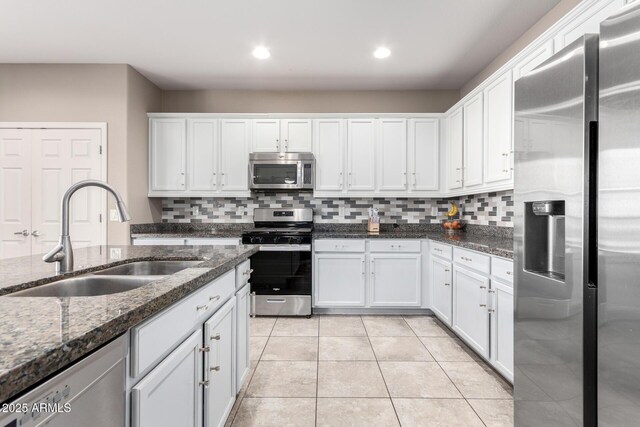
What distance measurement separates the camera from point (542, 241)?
4.70 ft

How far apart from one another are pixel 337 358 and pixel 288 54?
282 cm

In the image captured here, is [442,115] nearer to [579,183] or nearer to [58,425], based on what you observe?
[579,183]

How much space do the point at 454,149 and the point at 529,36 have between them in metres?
Result: 1.17

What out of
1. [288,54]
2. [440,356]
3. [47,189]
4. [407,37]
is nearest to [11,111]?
[47,189]

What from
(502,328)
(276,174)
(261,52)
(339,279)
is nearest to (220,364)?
(502,328)

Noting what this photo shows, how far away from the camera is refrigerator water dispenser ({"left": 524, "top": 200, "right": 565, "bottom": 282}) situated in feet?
4.50

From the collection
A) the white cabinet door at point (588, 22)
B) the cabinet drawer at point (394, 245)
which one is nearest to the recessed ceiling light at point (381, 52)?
the white cabinet door at point (588, 22)

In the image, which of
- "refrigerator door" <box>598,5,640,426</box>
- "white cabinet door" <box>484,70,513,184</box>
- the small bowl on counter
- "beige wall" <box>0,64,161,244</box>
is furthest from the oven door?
"refrigerator door" <box>598,5,640,426</box>

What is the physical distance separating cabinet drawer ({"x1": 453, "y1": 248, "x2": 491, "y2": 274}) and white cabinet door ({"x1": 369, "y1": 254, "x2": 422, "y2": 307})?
742 mm

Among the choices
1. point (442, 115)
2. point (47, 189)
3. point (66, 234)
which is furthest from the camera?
point (442, 115)

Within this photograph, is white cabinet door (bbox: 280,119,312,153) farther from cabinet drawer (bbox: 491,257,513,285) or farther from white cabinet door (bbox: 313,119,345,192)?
cabinet drawer (bbox: 491,257,513,285)

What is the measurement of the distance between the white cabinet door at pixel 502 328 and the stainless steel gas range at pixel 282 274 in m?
1.85

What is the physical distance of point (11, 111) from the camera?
3.52 metres

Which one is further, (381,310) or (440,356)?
(381,310)
